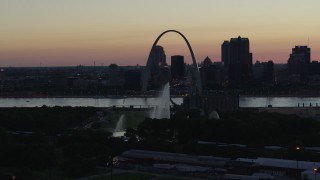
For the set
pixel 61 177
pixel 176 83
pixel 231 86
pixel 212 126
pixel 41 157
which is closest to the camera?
pixel 61 177

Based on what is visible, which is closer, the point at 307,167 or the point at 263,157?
the point at 307,167

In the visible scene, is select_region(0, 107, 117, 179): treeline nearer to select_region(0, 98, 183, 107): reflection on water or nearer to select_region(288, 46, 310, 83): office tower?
select_region(0, 98, 183, 107): reflection on water

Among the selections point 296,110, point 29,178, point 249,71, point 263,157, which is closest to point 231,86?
point 249,71

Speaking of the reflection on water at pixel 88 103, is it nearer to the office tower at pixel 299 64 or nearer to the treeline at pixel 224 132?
the treeline at pixel 224 132

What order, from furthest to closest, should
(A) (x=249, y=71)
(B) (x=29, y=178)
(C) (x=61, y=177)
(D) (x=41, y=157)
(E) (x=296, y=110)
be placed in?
(A) (x=249, y=71)
(E) (x=296, y=110)
(D) (x=41, y=157)
(C) (x=61, y=177)
(B) (x=29, y=178)

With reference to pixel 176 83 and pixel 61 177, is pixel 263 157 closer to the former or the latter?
pixel 61 177

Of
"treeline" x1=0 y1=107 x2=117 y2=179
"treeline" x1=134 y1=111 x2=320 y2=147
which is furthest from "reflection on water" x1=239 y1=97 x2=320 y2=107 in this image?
"treeline" x1=0 y1=107 x2=117 y2=179

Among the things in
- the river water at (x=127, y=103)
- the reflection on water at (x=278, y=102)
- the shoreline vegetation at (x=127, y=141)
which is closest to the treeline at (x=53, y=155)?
the shoreline vegetation at (x=127, y=141)
